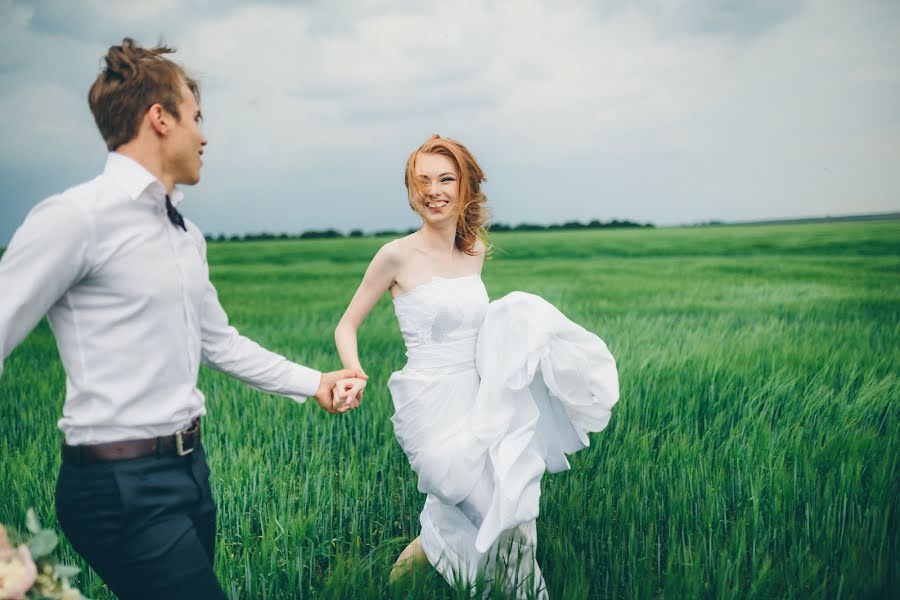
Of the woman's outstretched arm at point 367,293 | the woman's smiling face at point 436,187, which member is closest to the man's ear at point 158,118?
the woman's outstretched arm at point 367,293

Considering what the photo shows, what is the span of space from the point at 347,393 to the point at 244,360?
39cm

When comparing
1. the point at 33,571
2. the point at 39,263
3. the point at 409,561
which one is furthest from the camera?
the point at 409,561

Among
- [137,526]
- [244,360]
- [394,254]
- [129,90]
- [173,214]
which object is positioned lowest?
[137,526]

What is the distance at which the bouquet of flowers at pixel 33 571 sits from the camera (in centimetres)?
113

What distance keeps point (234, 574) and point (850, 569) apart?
2069 mm

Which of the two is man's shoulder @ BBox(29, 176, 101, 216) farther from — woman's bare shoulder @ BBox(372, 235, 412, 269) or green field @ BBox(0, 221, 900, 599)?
green field @ BBox(0, 221, 900, 599)

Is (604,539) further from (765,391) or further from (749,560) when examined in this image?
(765,391)

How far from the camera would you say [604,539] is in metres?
2.69

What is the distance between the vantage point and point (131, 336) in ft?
5.01

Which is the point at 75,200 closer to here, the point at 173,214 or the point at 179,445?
the point at 173,214

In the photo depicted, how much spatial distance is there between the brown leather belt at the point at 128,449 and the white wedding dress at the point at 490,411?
2.95ft

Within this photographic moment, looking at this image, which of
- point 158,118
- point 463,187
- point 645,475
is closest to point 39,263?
point 158,118

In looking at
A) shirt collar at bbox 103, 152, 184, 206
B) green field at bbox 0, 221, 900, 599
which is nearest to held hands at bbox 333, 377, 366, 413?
green field at bbox 0, 221, 900, 599

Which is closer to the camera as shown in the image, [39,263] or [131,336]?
[39,263]
